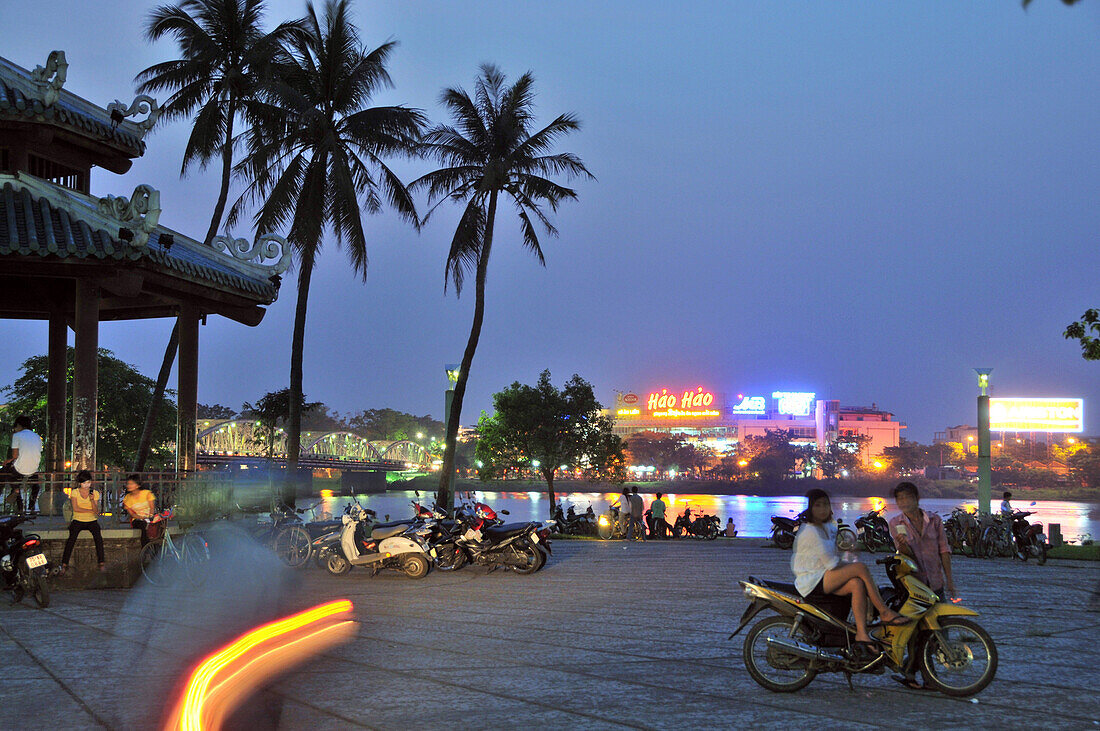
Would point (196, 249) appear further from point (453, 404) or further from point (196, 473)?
point (453, 404)

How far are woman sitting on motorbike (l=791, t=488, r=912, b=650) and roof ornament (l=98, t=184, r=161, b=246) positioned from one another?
996 centimetres

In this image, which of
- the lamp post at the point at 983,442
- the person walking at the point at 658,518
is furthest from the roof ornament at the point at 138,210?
the lamp post at the point at 983,442

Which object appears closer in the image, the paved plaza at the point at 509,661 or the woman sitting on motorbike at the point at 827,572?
the paved plaza at the point at 509,661

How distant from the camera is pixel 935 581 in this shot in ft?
25.1

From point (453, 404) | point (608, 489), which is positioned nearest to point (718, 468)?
point (608, 489)

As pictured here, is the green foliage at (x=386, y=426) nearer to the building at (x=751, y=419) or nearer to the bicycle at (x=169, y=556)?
the building at (x=751, y=419)

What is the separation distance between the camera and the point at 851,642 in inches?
266

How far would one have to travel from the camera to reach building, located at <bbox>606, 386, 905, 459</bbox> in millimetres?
162125

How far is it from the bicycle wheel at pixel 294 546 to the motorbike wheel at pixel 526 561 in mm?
3470

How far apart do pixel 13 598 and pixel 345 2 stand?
2031 centimetres

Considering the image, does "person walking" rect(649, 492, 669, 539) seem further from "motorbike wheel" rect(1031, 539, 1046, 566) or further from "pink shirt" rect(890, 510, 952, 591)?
"pink shirt" rect(890, 510, 952, 591)

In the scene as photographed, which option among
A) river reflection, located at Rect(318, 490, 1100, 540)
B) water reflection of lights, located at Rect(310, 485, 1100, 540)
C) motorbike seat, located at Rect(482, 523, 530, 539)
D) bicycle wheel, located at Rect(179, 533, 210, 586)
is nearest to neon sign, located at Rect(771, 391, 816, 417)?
river reflection, located at Rect(318, 490, 1100, 540)

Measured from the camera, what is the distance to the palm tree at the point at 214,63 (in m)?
25.0

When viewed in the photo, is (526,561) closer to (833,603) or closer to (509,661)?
(509,661)
